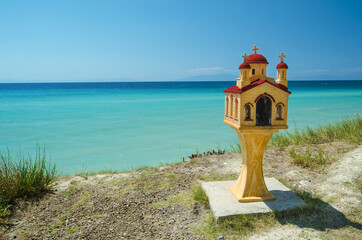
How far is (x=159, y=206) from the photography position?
141 inches

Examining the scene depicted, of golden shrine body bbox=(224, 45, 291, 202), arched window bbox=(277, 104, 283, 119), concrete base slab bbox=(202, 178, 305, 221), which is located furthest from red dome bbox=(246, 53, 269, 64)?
concrete base slab bbox=(202, 178, 305, 221)

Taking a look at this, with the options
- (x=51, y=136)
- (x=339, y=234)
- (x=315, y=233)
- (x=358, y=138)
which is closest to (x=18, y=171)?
(x=315, y=233)

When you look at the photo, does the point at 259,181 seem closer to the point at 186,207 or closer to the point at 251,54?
the point at 186,207

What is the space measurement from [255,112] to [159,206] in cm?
187

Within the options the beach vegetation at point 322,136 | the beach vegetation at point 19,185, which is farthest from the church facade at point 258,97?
the beach vegetation at point 322,136

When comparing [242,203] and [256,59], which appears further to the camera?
[242,203]

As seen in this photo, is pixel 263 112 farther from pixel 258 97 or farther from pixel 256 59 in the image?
pixel 256 59

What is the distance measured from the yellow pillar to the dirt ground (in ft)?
1.73

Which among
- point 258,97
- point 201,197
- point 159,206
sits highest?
point 258,97

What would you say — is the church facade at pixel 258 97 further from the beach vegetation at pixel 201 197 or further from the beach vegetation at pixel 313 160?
the beach vegetation at pixel 313 160

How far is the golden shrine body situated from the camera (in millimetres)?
3148

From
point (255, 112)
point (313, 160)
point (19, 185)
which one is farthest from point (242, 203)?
point (19, 185)

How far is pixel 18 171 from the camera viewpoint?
3.89 meters

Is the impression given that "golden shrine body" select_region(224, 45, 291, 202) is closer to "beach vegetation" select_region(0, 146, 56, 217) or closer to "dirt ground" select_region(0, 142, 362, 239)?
"dirt ground" select_region(0, 142, 362, 239)
